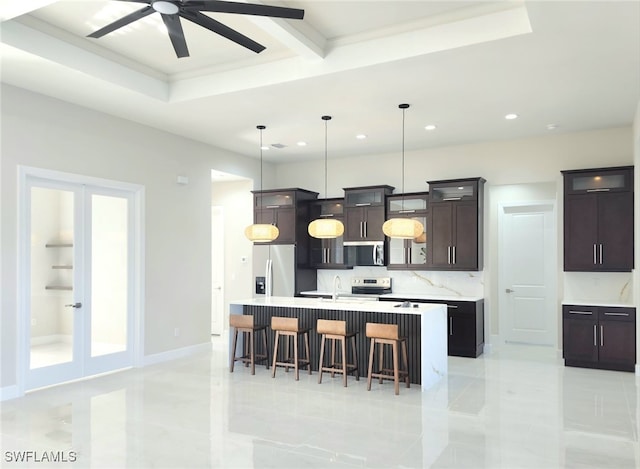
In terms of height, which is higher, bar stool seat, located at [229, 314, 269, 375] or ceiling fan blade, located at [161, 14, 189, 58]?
ceiling fan blade, located at [161, 14, 189, 58]

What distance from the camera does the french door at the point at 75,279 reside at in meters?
5.34

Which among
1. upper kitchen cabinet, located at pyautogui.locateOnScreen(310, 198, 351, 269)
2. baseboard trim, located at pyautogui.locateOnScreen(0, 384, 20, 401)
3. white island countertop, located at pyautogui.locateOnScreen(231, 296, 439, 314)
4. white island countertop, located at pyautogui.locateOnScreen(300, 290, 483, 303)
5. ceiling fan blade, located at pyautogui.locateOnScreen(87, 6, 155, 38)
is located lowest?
baseboard trim, located at pyautogui.locateOnScreen(0, 384, 20, 401)

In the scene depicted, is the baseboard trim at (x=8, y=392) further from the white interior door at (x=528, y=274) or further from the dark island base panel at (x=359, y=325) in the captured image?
the white interior door at (x=528, y=274)

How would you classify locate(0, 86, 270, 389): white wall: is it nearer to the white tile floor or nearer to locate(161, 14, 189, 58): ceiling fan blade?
the white tile floor

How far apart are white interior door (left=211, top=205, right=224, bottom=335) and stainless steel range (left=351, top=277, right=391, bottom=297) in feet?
8.51

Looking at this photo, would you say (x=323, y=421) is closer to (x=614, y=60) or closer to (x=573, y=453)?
(x=573, y=453)

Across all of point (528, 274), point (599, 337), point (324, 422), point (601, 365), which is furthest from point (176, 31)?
point (528, 274)

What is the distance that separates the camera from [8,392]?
5.04m

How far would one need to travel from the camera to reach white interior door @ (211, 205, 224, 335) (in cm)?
949

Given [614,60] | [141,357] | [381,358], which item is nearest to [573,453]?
[381,358]

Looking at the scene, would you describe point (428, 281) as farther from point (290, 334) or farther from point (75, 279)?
point (75, 279)

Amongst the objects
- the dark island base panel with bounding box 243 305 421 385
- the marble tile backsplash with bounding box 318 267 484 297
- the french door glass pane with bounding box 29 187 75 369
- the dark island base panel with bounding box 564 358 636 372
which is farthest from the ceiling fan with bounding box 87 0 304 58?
the dark island base panel with bounding box 564 358 636 372

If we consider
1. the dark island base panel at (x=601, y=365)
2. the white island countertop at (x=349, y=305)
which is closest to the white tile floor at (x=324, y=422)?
the dark island base panel at (x=601, y=365)

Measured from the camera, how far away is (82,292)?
5.88 m
